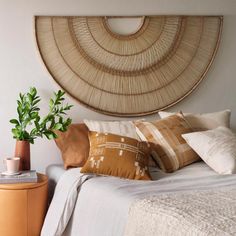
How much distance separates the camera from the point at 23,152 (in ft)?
10.3

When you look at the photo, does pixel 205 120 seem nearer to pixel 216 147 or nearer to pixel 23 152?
pixel 216 147

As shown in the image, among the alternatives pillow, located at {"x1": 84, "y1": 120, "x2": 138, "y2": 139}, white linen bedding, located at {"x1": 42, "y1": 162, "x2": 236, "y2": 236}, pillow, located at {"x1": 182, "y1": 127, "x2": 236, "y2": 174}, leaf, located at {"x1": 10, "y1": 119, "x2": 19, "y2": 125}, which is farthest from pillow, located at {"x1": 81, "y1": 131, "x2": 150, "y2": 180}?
leaf, located at {"x1": 10, "y1": 119, "x2": 19, "y2": 125}

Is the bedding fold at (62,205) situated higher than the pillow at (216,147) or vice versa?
the pillow at (216,147)

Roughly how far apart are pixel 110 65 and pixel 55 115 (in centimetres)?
58

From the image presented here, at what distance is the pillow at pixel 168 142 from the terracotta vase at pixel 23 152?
76 centimetres

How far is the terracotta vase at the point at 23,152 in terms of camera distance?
3.14 m

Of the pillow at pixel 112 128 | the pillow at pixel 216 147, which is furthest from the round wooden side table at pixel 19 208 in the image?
the pillow at pixel 216 147

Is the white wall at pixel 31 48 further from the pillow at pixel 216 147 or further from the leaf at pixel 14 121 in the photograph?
the pillow at pixel 216 147

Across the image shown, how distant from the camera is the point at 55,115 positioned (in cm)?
338

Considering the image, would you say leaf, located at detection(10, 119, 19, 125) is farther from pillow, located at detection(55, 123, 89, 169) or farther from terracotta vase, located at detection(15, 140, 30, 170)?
pillow, located at detection(55, 123, 89, 169)

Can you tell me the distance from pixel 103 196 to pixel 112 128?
828 mm

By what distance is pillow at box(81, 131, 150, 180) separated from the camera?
9.58 feet

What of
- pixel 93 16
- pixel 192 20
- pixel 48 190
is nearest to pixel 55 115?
pixel 48 190

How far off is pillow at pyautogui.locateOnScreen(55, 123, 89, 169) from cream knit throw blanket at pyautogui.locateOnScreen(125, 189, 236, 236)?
91cm
